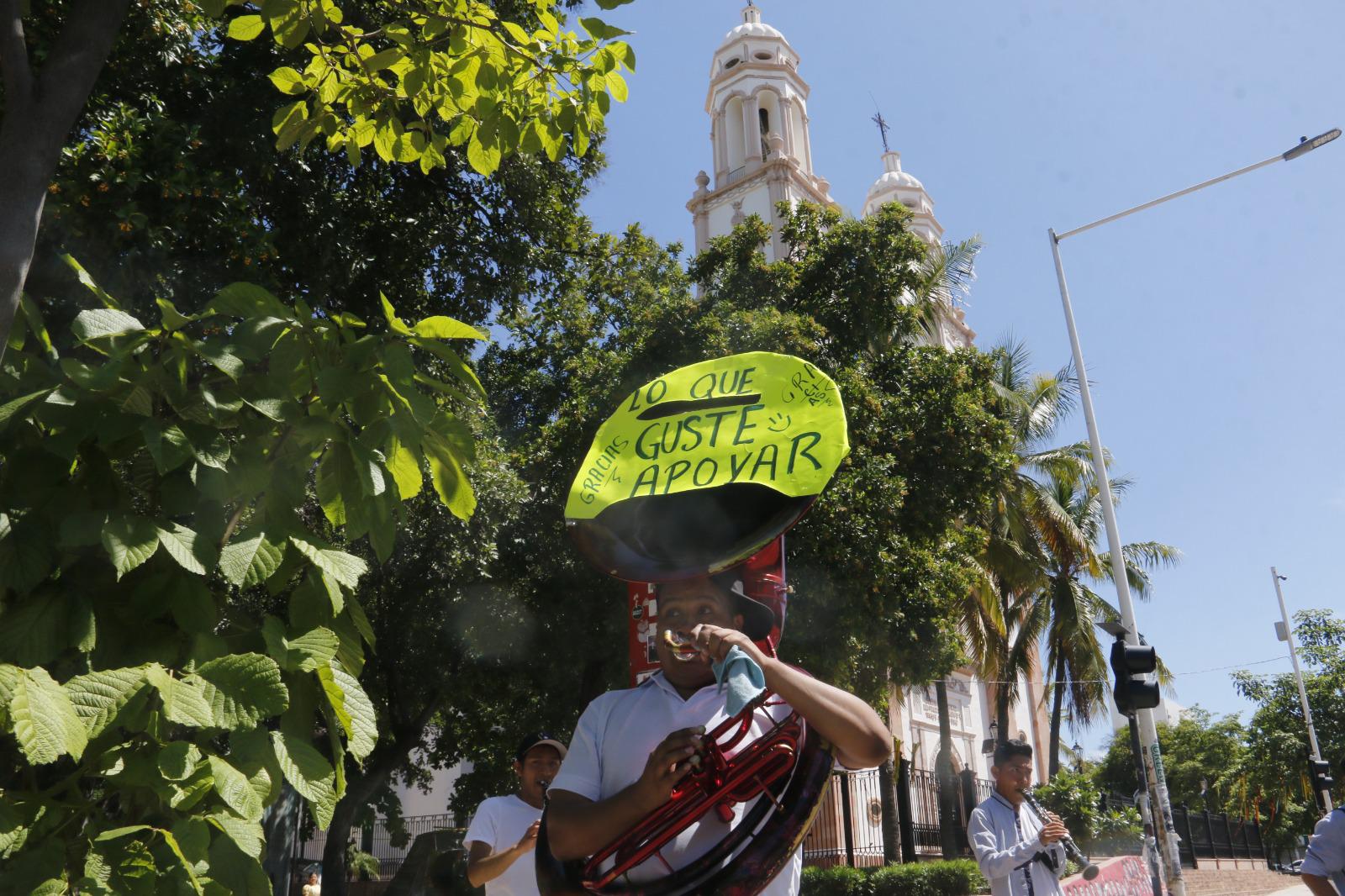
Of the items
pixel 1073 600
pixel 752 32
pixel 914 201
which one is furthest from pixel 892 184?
pixel 1073 600

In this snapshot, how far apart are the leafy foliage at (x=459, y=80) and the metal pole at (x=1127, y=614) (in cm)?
772

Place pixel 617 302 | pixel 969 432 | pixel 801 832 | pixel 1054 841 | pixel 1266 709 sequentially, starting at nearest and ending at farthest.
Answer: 1. pixel 801 832
2. pixel 1054 841
3. pixel 969 432
4. pixel 617 302
5. pixel 1266 709

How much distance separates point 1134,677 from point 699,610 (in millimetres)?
7383

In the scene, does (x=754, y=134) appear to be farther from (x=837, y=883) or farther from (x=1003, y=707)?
(x=837, y=883)

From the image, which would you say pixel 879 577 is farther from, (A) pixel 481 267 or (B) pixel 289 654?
(B) pixel 289 654

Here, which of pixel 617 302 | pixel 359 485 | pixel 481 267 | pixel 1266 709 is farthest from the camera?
pixel 1266 709

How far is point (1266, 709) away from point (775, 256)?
65.4ft

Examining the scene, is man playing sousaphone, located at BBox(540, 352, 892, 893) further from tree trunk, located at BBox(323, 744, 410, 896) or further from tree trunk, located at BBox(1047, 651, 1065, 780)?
tree trunk, located at BBox(1047, 651, 1065, 780)

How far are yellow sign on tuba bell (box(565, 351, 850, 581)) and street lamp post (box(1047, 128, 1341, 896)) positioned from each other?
773 cm

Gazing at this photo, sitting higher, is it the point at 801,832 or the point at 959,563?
the point at 959,563

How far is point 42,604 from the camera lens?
2365 millimetres

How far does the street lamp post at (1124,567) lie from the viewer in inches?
463

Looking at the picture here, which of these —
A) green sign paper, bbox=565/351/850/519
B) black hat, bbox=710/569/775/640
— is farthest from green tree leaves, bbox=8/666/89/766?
black hat, bbox=710/569/775/640

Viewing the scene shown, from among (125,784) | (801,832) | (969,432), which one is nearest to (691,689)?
(801,832)
